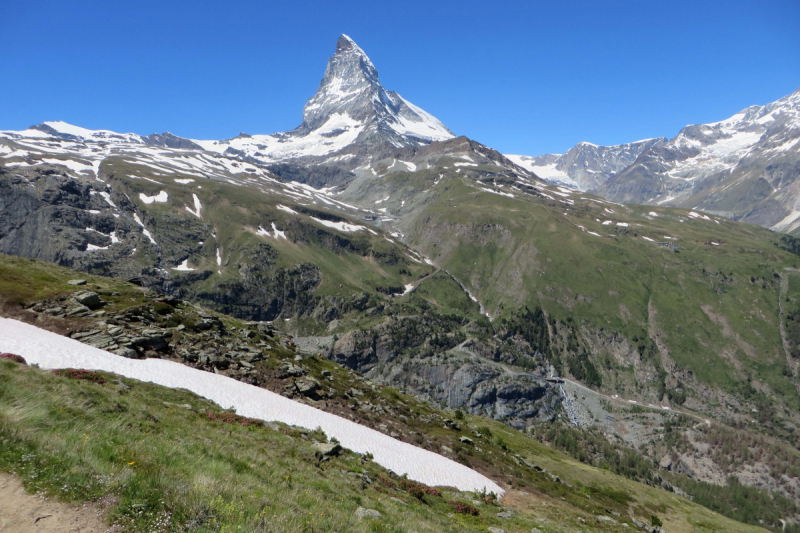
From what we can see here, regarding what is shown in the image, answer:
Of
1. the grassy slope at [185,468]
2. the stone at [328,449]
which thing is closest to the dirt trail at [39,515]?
the grassy slope at [185,468]

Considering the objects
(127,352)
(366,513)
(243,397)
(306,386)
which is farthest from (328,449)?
(127,352)

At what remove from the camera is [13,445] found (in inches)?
386

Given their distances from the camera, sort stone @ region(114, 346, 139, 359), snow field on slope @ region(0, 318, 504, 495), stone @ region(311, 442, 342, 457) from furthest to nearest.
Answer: stone @ region(114, 346, 139, 359), snow field on slope @ region(0, 318, 504, 495), stone @ region(311, 442, 342, 457)

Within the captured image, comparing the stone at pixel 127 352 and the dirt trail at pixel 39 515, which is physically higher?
the dirt trail at pixel 39 515

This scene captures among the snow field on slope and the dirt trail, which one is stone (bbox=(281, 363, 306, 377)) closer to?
the snow field on slope

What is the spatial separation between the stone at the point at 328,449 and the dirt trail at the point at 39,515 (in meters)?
17.4

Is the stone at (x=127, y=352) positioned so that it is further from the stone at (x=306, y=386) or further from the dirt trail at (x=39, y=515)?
the dirt trail at (x=39, y=515)

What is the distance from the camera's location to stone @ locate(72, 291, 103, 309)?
141ft

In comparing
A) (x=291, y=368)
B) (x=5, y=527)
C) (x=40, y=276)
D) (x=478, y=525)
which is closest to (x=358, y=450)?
(x=478, y=525)

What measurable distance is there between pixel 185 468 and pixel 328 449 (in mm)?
15047

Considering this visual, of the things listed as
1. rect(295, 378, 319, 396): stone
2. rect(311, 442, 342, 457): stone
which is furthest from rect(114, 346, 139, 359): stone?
rect(311, 442, 342, 457): stone

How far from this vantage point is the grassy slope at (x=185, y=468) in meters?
9.30

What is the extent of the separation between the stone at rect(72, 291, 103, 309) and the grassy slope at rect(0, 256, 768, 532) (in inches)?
759

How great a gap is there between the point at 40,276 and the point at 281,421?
47.6 metres
